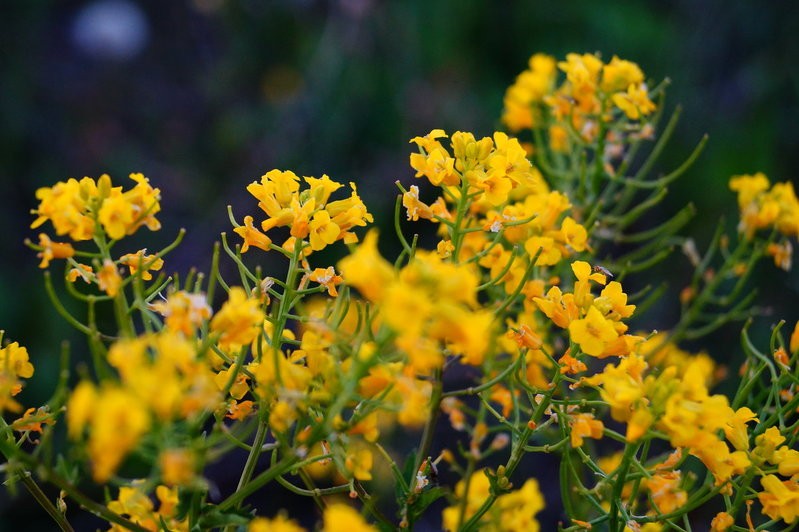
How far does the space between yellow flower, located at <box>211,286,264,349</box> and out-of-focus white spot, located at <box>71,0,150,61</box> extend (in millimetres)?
2974

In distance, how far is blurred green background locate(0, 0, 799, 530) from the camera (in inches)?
84.5

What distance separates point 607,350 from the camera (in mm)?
647

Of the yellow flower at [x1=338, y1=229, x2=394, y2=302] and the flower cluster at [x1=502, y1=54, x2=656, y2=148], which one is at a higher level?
the yellow flower at [x1=338, y1=229, x2=394, y2=302]

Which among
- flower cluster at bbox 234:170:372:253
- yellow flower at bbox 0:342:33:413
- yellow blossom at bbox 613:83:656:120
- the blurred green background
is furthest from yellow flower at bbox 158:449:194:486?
the blurred green background

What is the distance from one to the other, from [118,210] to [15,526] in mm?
1587

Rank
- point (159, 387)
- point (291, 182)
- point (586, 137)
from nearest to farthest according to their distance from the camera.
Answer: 1. point (159, 387)
2. point (291, 182)
3. point (586, 137)

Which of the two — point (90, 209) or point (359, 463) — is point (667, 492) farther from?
point (90, 209)

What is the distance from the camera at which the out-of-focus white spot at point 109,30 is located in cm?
321

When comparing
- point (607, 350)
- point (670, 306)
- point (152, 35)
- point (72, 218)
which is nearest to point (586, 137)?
point (607, 350)

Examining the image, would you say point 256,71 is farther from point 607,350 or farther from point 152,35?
point 607,350

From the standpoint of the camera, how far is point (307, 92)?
270 cm

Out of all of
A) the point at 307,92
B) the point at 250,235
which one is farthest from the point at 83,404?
the point at 307,92

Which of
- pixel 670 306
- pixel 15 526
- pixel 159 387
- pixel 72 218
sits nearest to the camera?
pixel 159 387

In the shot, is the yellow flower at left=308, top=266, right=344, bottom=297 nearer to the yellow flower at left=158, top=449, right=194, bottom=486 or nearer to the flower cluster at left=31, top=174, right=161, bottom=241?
the flower cluster at left=31, top=174, right=161, bottom=241
